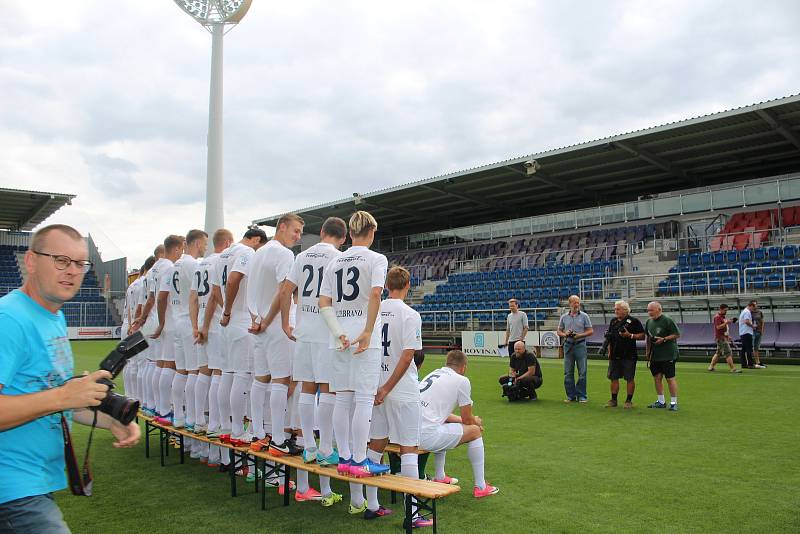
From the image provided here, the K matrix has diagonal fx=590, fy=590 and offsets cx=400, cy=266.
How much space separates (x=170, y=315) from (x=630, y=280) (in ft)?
64.3

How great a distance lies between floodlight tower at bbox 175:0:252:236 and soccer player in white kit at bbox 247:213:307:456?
2257 cm

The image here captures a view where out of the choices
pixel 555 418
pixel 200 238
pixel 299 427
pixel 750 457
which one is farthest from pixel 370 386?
pixel 555 418

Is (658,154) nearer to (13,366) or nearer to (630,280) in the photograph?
(630,280)

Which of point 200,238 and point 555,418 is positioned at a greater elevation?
point 200,238

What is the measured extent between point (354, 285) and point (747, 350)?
1524 cm

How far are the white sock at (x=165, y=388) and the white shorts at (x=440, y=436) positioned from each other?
3.91m

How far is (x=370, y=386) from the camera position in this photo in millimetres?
4605

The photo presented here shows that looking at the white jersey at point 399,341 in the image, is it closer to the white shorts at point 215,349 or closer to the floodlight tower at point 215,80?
the white shorts at point 215,349

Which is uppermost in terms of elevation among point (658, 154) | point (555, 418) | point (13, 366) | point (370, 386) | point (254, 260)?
point (658, 154)

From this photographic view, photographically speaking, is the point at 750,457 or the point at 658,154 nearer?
the point at 750,457

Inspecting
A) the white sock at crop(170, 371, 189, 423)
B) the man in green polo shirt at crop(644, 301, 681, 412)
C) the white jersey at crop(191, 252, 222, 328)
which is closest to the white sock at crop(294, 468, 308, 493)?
the white jersey at crop(191, 252, 222, 328)

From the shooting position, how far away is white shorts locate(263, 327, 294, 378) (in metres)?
5.51

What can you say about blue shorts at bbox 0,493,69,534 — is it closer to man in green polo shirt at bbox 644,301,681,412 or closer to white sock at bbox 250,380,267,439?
white sock at bbox 250,380,267,439

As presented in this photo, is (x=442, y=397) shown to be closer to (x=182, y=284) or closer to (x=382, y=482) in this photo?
(x=382, y=482)
